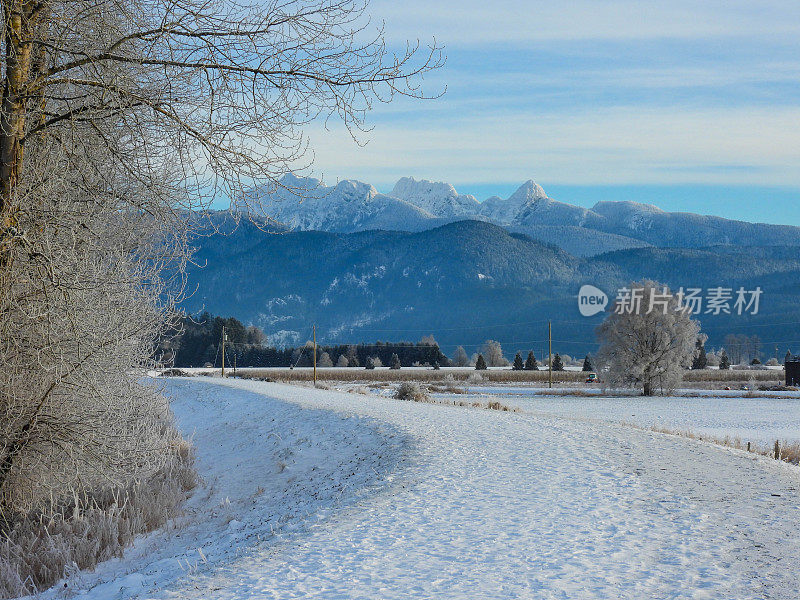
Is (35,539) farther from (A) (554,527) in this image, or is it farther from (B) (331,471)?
(A) (554,527)

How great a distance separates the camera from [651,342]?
50750mm

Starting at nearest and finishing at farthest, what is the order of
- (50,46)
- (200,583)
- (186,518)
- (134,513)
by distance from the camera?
(200,583) → (50,46) → (134,513) → (186,518)

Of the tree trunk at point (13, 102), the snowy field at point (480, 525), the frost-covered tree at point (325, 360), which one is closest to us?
the snowy field at point (480, 525)

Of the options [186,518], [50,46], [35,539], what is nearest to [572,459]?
[186,518]

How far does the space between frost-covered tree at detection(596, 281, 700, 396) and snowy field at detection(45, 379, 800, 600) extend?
1505 inches

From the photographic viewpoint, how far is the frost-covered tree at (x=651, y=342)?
50188 mm

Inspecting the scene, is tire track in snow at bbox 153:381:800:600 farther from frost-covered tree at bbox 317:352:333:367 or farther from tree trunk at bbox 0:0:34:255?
frost-covered tree at bbox 317:352:333:367

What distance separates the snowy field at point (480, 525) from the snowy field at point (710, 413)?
11953mm

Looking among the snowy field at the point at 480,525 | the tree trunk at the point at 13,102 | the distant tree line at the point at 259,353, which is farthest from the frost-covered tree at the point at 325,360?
the tree trunk at the point at 13,102

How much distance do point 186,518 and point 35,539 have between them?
240 centimetres

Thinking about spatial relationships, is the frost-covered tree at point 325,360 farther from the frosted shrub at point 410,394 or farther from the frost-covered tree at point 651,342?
the frosted shrub at point 410,394

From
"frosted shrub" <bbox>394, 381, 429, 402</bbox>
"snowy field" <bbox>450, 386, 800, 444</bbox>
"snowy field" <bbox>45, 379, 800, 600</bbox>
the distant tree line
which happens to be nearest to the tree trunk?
"snowy field" <bbox>45, 379, 800, 600</bbox>

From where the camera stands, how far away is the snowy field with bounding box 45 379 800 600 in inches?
229

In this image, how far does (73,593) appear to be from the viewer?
22.9 feet
